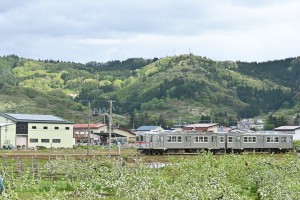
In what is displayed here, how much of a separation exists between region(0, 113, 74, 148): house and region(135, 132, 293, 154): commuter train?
64.8ft

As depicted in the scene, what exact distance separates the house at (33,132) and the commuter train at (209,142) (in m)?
19.7

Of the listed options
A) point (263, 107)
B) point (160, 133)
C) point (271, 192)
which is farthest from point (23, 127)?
point (263, 107)

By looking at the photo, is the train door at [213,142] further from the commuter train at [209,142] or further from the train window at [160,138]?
the train window at [160,138]

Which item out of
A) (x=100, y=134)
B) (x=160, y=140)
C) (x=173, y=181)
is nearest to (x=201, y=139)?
(x=160, y=140)

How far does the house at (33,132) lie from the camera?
2972 inches

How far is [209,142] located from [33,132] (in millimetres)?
27416

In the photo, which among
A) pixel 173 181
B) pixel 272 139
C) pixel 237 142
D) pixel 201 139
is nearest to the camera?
pixel 173 181

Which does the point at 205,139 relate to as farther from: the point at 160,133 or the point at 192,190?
the point at 192,190

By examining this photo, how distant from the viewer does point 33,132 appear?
251 feet

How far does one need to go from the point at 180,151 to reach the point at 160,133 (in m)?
3.62

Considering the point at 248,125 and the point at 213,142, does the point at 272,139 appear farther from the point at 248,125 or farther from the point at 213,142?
the point at 248,125

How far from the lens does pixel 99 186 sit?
1074 inches

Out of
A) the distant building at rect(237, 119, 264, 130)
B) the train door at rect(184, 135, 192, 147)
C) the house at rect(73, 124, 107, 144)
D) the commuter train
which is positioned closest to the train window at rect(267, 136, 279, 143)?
the commuter train

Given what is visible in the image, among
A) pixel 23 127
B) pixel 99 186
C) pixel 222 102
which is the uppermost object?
pixel 222 102
